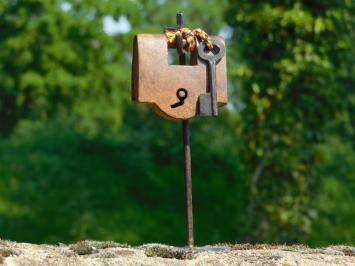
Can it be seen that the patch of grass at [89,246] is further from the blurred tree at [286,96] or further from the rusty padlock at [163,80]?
the blurred tree at [286,96]

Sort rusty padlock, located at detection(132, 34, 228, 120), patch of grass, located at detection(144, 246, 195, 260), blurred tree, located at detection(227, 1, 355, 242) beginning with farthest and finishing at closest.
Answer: blurred tree, located at detection(227, 1, 355, 242) < rusty padlock, located at detection(132, 34, 228, 120) < patch of grass, located at detection(144, 246, 195, 260)

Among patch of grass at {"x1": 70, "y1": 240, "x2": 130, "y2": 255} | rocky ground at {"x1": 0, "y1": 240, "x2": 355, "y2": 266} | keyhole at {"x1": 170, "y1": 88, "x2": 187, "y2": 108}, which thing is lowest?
rocky ground at {"x1": 0, "y1": 240, "x2": 355, "y2": 266}

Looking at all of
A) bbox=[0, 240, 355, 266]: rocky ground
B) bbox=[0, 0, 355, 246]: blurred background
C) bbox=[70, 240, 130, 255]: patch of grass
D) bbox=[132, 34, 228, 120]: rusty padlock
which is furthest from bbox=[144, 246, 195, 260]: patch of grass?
bbox=[0, 0, 355, 246]: blurred background

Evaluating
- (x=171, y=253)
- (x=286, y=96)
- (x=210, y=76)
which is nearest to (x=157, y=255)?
(x=171, y=253)

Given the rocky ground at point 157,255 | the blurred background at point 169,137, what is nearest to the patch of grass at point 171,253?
the rocky ground at point 157,255

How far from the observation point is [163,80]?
730cm

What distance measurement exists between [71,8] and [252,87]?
960cm

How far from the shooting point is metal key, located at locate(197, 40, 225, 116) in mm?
7441

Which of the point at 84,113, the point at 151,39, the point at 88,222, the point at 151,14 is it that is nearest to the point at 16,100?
the point at 84,113

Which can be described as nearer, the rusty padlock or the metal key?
the rusty padlock

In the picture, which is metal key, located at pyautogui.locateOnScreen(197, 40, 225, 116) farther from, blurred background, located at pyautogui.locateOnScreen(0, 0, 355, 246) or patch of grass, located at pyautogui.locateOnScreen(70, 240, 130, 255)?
blurred background, located at pyautogui.locateOnScreen(0, 0, 355, 246)

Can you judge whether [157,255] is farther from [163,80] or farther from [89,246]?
[163,80]

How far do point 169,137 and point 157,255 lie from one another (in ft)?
39.2

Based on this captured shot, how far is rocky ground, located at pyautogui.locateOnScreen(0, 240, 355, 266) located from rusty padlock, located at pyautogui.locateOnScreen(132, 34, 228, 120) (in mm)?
1193
